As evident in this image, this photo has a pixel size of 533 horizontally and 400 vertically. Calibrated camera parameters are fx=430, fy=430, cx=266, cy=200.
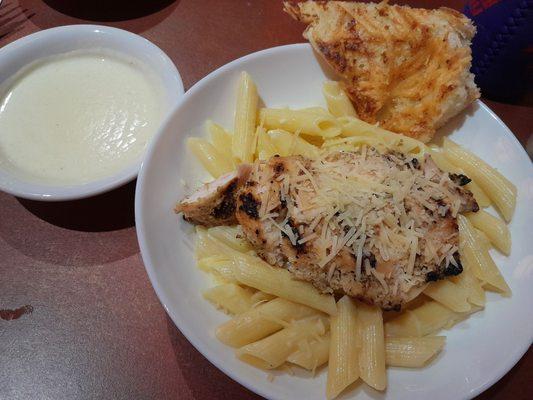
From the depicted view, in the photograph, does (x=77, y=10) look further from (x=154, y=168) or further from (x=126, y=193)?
(x=154, y=168)

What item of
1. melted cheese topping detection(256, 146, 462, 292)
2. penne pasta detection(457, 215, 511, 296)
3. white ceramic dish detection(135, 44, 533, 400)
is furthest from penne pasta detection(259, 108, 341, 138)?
penne pasta detection(457, 215, 511, 296)

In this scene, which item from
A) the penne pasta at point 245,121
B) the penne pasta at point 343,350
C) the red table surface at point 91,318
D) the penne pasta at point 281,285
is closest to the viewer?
the penne pasta at point 343,350

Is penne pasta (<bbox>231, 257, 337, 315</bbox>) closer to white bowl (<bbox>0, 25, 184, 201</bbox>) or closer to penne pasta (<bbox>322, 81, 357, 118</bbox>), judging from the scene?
white bowl (<bbox>0, 25, 184, 201</bbox>)

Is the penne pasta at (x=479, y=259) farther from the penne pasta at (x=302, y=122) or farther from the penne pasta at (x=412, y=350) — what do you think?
the penne pasta at (x=302, y=122)

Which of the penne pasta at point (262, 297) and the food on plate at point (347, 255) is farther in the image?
the penne pasta at point (262, 297)

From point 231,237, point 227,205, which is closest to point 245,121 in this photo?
point 227,205

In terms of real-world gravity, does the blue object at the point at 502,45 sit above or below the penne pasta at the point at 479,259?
above

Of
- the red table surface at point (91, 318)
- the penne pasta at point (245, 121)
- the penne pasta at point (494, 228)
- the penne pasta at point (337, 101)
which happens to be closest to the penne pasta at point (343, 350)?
the red table surface at point (91, 318)

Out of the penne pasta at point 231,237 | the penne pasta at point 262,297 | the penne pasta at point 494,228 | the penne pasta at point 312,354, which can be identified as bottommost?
the penne pasta at point 262,297
